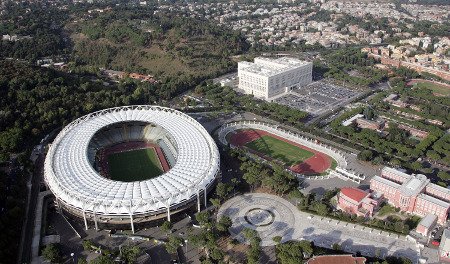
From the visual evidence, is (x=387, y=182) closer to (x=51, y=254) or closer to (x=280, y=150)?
(x=280, y=150)

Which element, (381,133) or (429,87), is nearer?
(381,133)

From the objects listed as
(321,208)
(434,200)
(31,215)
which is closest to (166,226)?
(31,215)

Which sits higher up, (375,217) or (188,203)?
(188,203)

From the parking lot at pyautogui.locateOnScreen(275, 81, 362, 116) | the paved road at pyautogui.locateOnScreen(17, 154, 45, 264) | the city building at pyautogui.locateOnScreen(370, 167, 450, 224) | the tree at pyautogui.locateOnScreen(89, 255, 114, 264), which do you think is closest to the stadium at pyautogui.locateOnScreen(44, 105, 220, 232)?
the paved road at pyautogui.locateOnScreen(17, 154, 45, 264)

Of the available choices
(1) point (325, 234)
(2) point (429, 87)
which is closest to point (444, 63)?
(2) point (429, 87)

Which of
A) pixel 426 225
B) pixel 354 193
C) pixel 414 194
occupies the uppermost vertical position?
pixel 414 194

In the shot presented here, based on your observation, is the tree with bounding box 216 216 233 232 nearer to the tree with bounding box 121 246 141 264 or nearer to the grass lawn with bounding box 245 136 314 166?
the tree with bounding box 121 246 141 264

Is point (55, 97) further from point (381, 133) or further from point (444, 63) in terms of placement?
point (444, 63)

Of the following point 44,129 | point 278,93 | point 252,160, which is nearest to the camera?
point 252,160
